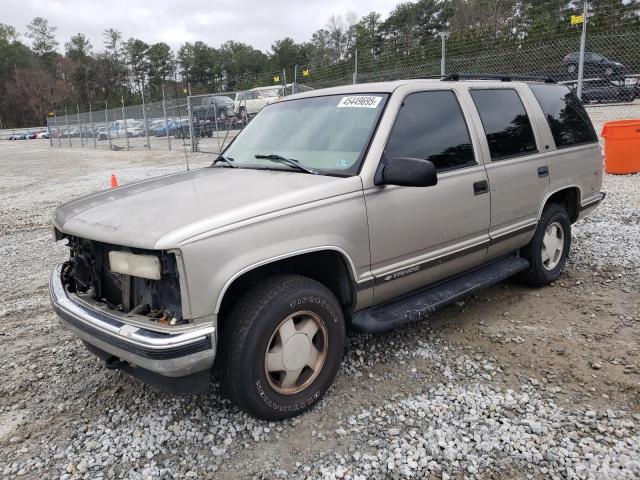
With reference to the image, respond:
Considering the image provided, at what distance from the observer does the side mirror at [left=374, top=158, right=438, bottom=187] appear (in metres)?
2.92

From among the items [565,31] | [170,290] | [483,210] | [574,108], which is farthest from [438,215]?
[565,31]

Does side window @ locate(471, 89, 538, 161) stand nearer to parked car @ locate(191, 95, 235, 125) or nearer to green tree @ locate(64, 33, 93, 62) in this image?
parked car @ locate(191, 95, 235, 125)

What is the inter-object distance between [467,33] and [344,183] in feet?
41.4

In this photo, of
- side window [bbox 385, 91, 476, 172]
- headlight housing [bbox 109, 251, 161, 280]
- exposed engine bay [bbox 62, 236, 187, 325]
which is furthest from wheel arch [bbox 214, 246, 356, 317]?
side window [bbox 385, 91, 476, 172]

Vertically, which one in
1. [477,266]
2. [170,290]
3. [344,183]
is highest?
[344,183]

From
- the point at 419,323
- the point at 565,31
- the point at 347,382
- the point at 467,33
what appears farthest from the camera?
the point at 467,33

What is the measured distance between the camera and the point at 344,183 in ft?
9.82

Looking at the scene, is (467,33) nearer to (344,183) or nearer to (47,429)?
(344,183)

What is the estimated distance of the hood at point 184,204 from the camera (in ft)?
8.25

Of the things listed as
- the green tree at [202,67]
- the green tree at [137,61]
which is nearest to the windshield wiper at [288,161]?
the green tree at [202,67]

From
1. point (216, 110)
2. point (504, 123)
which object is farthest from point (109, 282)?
point (216, 110)

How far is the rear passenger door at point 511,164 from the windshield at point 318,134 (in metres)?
1.08

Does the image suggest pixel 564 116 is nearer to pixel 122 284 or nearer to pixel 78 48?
pixel 122 284

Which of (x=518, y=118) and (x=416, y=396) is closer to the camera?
(x=416, y=396)
